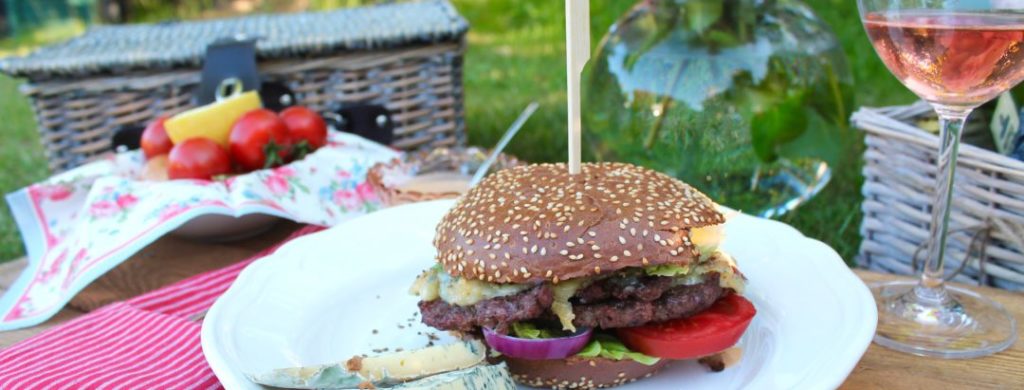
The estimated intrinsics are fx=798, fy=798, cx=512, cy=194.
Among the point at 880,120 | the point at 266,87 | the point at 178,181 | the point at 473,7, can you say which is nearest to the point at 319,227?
the point at 178,181

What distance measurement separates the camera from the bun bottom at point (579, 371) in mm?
1517

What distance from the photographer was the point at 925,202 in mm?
2066

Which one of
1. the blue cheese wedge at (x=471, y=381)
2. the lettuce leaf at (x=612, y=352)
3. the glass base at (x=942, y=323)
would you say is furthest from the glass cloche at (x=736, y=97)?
the blue cheese wedge at (x=471, y=381)

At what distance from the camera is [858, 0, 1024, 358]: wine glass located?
4.64 ft

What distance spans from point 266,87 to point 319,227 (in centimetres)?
91

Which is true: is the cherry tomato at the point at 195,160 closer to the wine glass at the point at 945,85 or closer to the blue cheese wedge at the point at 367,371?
the blue cheese wedge at the point at 367,371

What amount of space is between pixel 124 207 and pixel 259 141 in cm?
46

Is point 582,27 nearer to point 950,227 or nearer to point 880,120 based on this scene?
point 880,120

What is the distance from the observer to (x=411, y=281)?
203 centimetres

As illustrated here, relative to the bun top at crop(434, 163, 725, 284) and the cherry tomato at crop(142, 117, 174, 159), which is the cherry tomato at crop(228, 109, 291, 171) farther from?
the bun top at crop(434, 163, 725, 284)

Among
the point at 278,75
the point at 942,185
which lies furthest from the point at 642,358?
the point at 278,75

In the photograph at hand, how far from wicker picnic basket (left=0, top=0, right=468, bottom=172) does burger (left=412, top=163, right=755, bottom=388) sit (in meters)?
1.67

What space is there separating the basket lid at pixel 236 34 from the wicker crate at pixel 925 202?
66.1 inches

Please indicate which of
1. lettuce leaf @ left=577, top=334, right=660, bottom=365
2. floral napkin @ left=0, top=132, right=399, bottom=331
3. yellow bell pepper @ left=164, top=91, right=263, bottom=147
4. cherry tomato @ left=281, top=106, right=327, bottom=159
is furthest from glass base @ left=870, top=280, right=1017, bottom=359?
yellow bell pepper @ left=164, top=91, right=263, bottom=147
